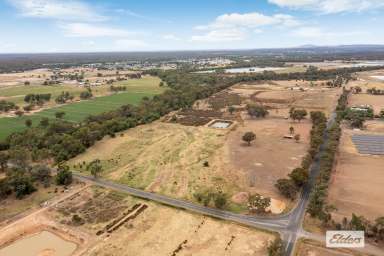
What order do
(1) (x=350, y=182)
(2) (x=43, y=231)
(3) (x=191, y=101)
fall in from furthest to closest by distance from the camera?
(3) (x=191, y=101), (1) (x=350, y=182), (2) (x=43, y=231)

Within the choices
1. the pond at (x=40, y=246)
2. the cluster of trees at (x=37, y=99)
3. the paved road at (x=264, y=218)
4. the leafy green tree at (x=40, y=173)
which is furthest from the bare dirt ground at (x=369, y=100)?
the cluster of trees at (x=37, y=99)

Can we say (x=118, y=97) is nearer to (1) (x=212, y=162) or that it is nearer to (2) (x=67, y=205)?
(1) (x=212, y=162)

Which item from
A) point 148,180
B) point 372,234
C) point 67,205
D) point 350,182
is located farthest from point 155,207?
point 350,182

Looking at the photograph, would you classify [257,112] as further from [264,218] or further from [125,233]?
[125,233]

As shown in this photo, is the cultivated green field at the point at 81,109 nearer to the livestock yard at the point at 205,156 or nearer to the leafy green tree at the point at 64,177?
the livestock yard at the point at 205,156

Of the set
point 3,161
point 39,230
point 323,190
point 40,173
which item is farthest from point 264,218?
point 3,161

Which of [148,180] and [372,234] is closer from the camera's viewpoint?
[372,234]
